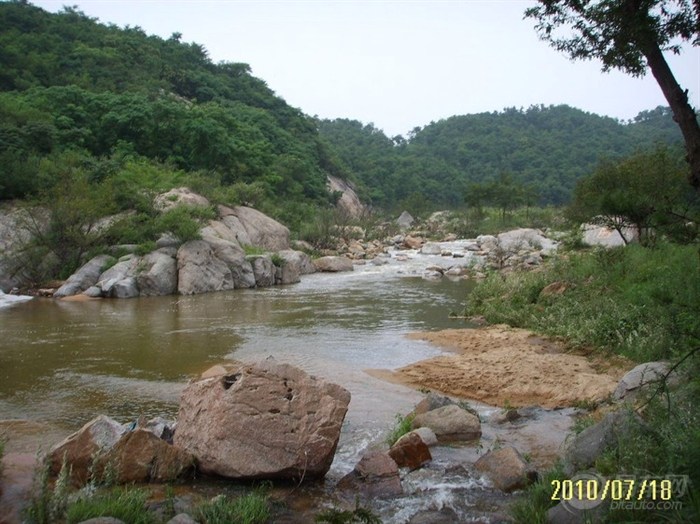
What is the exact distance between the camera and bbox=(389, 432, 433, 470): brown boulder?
246 inches

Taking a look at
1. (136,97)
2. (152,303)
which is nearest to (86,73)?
(136,97)

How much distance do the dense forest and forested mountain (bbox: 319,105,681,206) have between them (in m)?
0.35

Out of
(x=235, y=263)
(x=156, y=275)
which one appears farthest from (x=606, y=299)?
(x=156, y=275)

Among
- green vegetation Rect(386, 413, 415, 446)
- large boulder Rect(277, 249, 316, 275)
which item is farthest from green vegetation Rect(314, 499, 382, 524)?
large boulder Rect(277, 249, 316, 275)

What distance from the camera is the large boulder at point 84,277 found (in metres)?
21.7

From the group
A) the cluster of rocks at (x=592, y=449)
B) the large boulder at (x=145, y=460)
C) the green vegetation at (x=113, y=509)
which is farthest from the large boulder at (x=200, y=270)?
the cluster of rocks at (x=592, y=449)

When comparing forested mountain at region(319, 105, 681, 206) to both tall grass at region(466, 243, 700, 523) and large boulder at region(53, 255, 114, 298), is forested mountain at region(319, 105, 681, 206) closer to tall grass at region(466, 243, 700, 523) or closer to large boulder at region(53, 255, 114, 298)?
large boulder at region(53, 255, 114, 298)

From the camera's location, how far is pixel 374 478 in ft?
19.2

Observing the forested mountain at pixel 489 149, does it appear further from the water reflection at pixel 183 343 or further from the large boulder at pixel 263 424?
the large boulder at pixel 263 424

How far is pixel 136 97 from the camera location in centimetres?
4206

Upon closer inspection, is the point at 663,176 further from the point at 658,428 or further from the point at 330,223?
the point at 330,223
